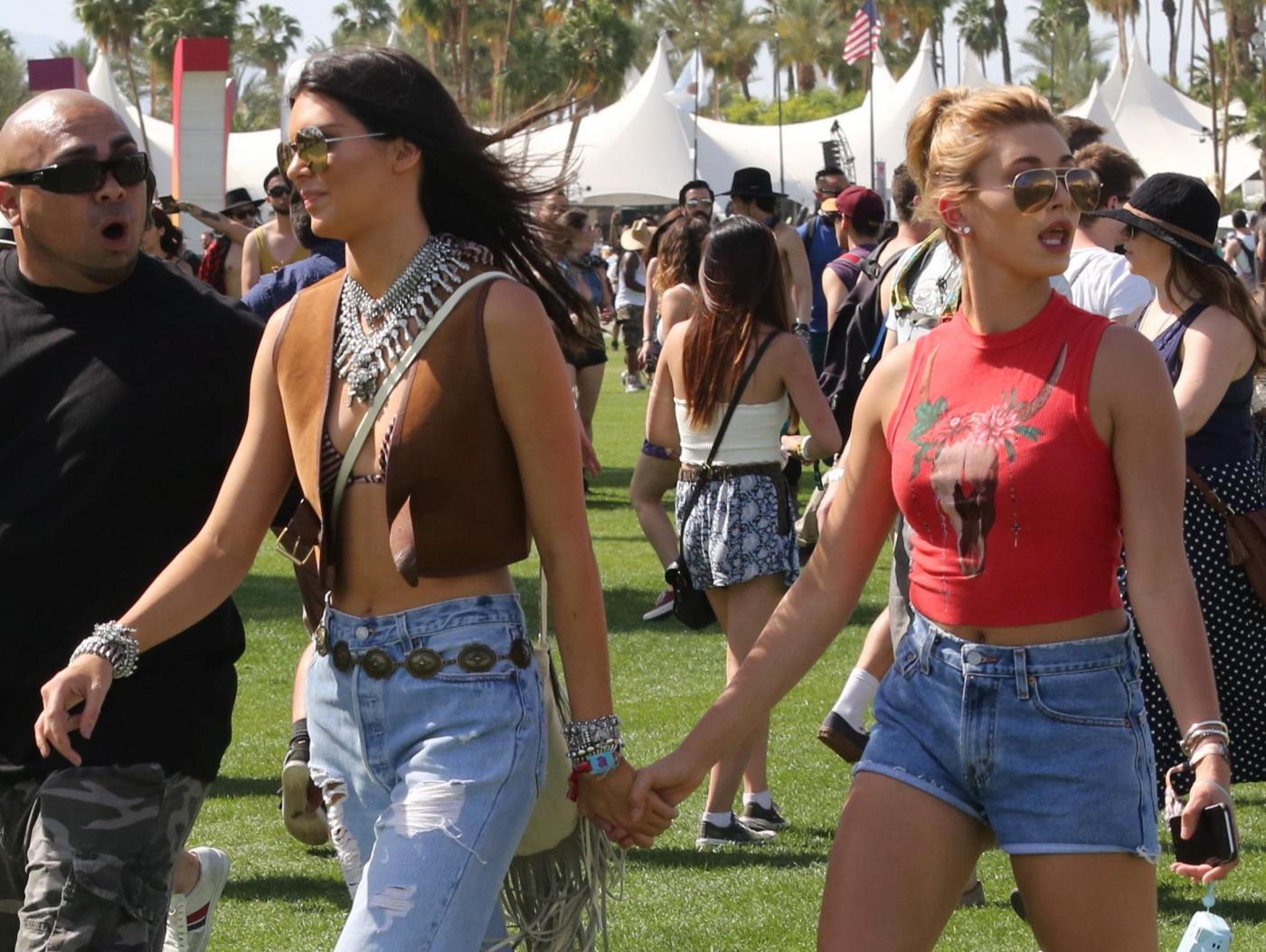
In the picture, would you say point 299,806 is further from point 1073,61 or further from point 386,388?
point 1073,61

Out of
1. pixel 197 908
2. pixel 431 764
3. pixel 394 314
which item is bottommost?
pixel 197 908

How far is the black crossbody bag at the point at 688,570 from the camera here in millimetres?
7070

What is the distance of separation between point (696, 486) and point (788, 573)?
497 millimetres

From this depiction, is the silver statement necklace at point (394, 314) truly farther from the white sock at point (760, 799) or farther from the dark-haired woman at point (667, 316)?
the dark-haired woman at point (667, 316)

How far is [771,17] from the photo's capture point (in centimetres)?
9838

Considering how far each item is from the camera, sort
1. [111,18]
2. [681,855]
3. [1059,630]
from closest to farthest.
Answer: [1059,630] → [681,855] → [111,18]

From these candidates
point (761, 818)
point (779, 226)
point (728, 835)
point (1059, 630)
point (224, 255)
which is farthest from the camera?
point (779, 226)

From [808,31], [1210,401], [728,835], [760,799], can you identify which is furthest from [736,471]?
[808,31]

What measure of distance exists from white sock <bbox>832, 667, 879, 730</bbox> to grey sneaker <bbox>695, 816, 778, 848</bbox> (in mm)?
1281

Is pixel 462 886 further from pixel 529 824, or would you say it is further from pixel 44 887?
pixel 44 887

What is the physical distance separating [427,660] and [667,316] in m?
6.66

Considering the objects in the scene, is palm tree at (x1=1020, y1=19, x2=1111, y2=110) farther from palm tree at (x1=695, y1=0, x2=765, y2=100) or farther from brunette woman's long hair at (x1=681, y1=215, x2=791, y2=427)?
brunette woman's long hair at (x1=681, y1=215, x2=791, y2=427)

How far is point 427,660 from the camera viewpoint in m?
3.19

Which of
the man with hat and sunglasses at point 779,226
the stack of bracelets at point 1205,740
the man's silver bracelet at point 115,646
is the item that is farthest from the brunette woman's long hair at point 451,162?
the man with hat and sunglasses at point 779,226
